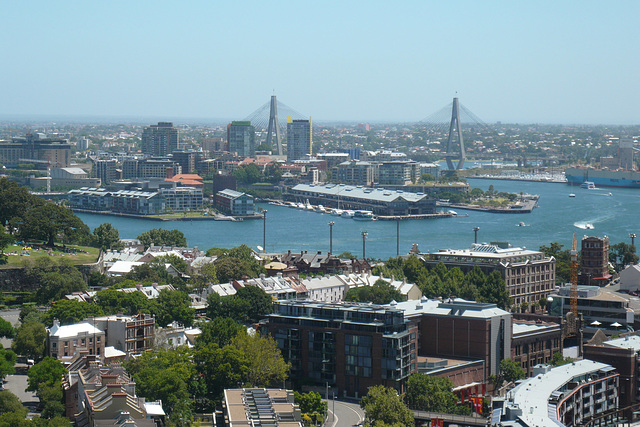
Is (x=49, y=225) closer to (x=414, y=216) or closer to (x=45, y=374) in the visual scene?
(x=45, y=374)

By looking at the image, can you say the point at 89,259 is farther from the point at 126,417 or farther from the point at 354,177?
the point at 354,177

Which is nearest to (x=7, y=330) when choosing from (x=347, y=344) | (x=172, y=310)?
(x=172, y=310)

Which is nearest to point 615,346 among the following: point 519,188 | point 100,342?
point 100,342

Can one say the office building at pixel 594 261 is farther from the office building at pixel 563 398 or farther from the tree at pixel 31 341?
the tree at pixel 31 341

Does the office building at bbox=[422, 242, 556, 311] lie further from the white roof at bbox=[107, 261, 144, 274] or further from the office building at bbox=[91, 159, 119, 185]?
the office building at bbox=[91, 159, 119, 185]

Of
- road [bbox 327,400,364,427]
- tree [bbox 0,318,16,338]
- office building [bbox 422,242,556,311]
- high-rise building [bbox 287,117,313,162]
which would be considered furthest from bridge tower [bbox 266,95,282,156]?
road [bbox 327,400,364,427]

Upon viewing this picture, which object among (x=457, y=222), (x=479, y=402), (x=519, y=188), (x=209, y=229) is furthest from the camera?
(x=519, y=188)
